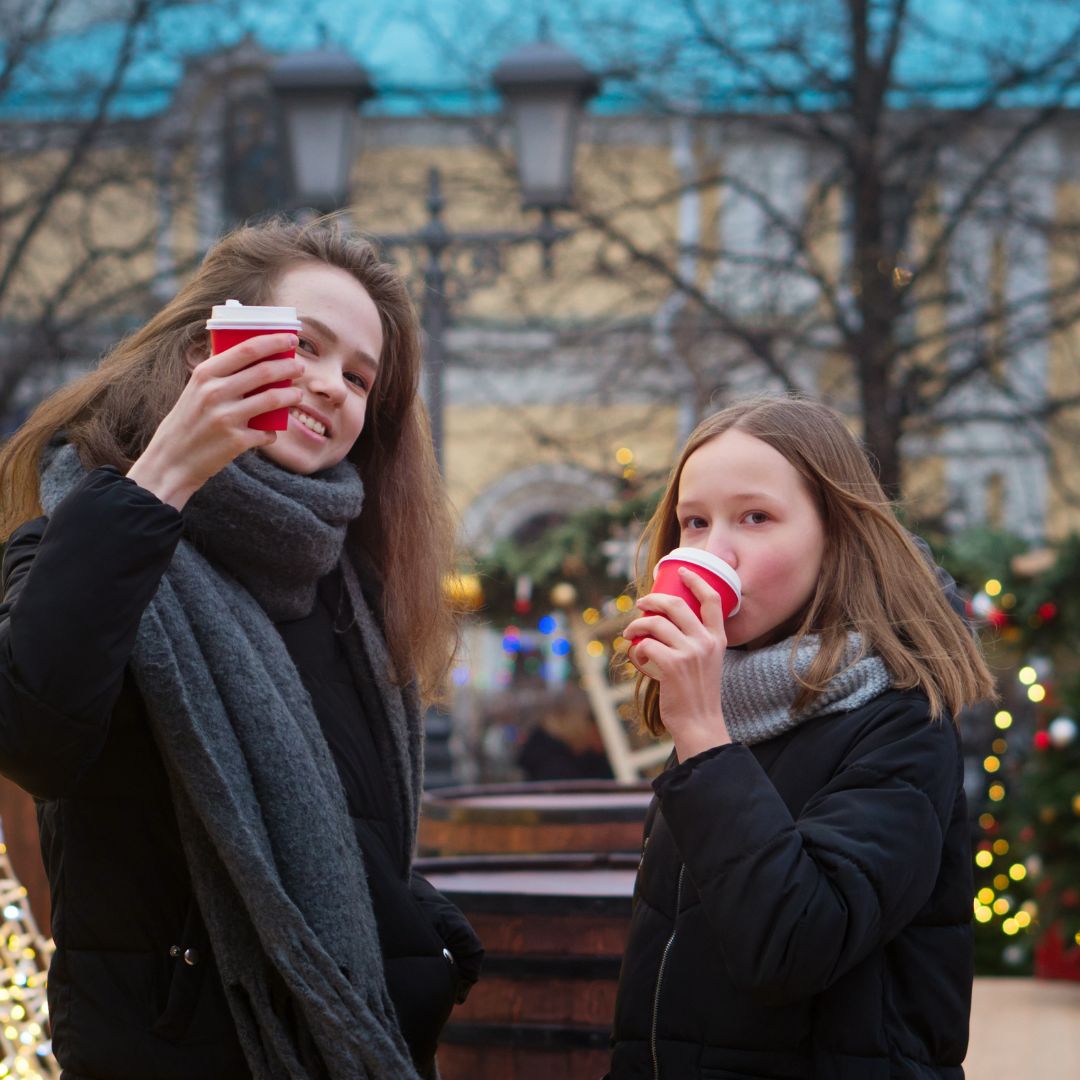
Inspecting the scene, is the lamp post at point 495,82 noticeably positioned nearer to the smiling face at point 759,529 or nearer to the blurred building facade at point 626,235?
the blurred building facade at point 626,235

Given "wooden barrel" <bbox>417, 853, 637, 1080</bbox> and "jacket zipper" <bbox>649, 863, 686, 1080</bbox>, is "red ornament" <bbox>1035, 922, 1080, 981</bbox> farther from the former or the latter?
"jacket zipper" <bbox>649, 863, 686, 1080</bbox>

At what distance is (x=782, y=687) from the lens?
81.0 inches

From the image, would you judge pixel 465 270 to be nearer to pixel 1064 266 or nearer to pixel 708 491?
pixel 1064 266

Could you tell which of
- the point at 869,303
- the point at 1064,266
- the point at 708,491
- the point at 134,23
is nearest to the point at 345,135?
the point at 869,303

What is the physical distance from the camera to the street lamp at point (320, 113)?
7895 millimetres

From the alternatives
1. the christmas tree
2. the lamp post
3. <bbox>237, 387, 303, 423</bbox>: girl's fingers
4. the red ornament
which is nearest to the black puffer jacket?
<bbox>237, 387, 303, 423</bbox>: girl's fingers

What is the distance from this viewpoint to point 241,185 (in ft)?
45.6

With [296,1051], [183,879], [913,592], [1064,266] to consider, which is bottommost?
[296,1051]

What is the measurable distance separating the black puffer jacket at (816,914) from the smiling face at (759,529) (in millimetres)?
171

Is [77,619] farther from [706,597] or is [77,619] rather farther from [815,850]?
[815,850]

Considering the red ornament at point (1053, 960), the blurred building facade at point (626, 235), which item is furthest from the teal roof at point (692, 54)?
the red ornament at point (1053, 960)

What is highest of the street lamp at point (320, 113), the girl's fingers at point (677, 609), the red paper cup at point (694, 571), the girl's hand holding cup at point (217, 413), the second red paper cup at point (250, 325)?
the street lamp at point (320, 113)

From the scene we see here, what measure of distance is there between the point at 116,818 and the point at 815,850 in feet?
2.94

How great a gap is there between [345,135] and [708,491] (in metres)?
6.26
